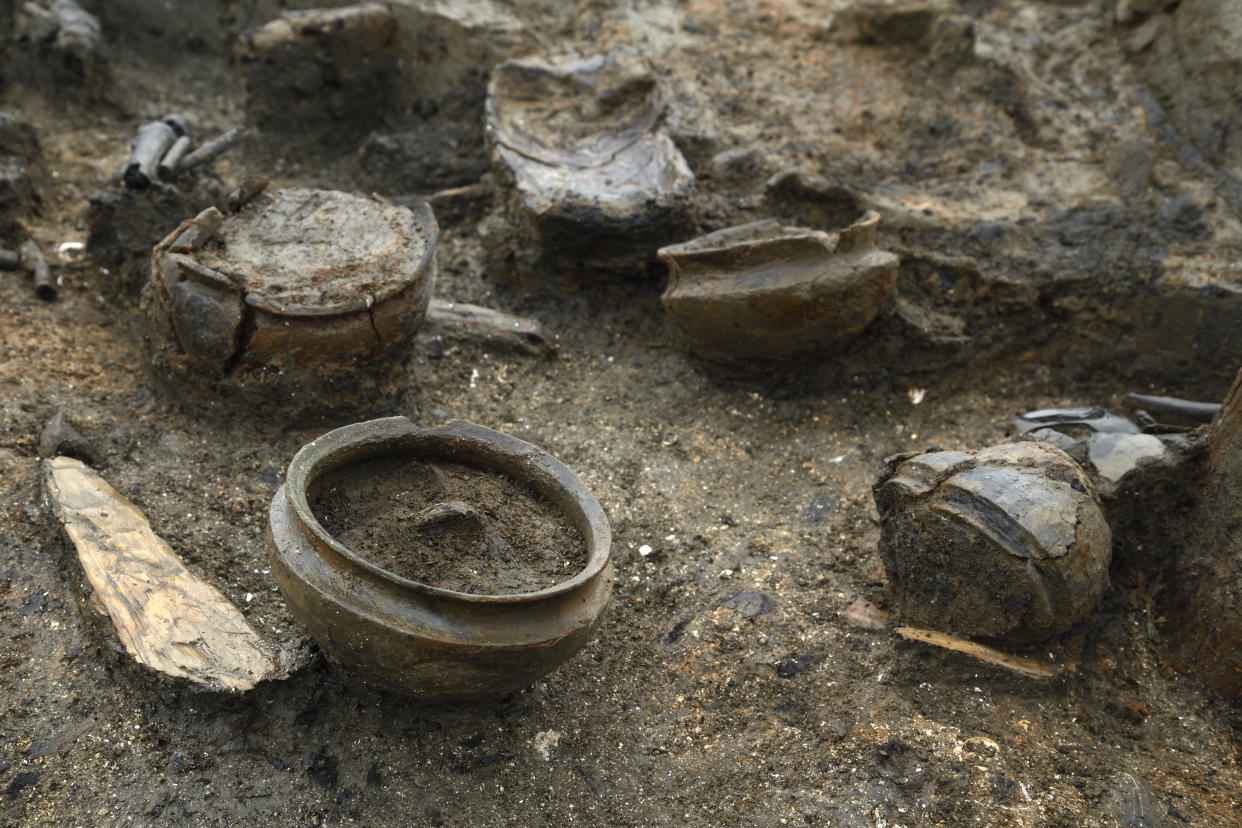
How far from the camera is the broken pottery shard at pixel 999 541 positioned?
323 centimetres

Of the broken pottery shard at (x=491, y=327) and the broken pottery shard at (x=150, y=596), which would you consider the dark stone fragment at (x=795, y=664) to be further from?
the broken pottery shard at (x=491, y=327)

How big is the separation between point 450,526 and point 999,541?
1.75 m

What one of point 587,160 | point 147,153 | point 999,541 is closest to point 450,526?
point 999,541

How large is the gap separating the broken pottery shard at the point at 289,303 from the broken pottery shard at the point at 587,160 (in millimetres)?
799

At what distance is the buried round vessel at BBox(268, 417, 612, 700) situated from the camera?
106 inches

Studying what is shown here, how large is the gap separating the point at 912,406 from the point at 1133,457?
1.23 meters

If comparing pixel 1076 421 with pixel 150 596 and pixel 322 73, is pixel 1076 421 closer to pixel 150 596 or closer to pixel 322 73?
pixel 150 596

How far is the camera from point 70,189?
556cm

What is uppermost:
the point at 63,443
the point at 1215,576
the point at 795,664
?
the point at 1215,576

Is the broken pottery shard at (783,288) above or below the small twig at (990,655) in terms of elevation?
above

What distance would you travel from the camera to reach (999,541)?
127 inches

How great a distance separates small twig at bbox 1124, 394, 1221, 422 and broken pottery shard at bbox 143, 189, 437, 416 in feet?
9.92

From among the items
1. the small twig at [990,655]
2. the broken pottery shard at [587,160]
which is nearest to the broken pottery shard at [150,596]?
the small twig at [990,655]

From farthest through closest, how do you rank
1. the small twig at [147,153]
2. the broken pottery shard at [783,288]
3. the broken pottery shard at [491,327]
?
the broken pottery shard at [491,327]
the small twig at [147,153]
the broken pottery shard at [783,288]
